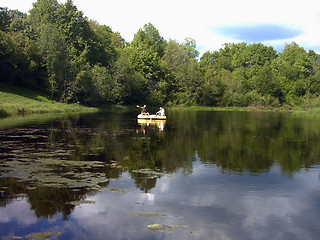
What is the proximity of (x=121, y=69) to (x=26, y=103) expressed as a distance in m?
28.6

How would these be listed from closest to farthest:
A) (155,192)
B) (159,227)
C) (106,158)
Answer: (159,227)
(155,192)
(106,158)

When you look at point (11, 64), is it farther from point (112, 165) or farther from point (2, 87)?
point (112, 165)

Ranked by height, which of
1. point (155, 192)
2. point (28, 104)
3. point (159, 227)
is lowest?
point (159, 227)

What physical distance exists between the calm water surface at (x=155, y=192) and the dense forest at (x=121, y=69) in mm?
45262

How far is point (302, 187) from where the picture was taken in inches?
521

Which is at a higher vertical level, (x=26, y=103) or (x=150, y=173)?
(x=26, y=103)

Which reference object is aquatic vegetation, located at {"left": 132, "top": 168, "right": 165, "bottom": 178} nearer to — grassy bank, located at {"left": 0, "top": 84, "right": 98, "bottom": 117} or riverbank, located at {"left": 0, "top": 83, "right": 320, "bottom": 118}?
riverbank, located at {"left": 0, "top": 83, "right": 320, "bottom": 118}

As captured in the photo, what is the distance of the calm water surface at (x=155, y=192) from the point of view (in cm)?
880

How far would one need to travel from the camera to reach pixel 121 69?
7669 cm

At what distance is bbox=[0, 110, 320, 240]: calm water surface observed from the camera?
346 inches

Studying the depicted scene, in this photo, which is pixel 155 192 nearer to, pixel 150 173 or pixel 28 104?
pixel 150 173

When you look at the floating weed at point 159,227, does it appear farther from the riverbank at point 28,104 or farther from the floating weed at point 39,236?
the riverbank at point 28,104

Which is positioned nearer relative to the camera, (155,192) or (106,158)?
(155,192)

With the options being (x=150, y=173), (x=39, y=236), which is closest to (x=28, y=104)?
(x=150, y=173)
